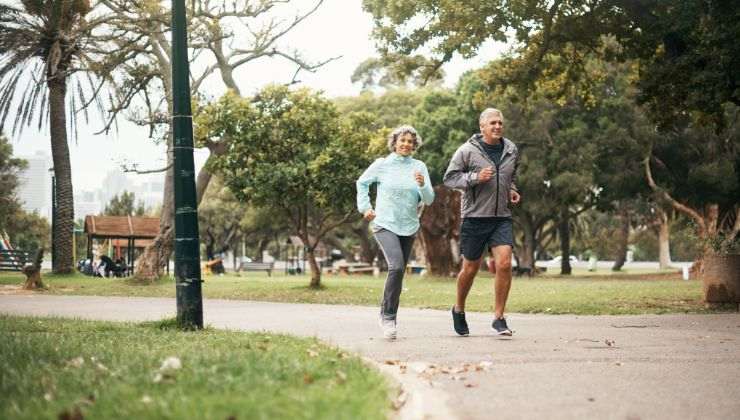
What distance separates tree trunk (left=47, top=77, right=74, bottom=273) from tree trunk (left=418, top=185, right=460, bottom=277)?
12571mm

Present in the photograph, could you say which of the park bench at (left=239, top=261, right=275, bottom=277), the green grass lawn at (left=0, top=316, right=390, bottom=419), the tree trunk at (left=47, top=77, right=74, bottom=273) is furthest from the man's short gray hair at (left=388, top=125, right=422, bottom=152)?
the park bench at (left=239, top=261, right=275, bottom=277)

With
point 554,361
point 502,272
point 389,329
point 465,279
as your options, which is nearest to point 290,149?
point 465,279

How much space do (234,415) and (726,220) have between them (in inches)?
1566

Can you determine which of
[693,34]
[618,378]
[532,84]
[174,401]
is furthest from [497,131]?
[532,84]

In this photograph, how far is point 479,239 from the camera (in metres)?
9.02

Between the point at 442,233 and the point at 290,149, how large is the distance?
44.7 feet

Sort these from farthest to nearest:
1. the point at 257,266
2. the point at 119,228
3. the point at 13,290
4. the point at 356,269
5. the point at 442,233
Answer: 1. the point at 257,266
2. the point at 356,269
3. the point at 119,228
4. the point at 442,233
5. the point at 13,290

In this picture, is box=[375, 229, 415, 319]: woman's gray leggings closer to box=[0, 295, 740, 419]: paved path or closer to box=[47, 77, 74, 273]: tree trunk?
box=[0, 295, 740, 419]: paved path

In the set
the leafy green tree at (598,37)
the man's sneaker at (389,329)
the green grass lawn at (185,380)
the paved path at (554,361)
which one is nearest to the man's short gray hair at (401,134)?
the man's sneaker at (389,329)

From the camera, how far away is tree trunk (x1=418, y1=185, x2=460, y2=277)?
114 ft

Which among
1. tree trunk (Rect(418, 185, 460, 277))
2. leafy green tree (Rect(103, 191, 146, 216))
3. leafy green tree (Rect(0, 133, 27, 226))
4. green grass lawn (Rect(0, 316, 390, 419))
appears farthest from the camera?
leafy green tree (Rect(103, 191, 146, 216))

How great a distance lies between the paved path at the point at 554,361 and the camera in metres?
5.12

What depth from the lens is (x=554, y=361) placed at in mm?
7059

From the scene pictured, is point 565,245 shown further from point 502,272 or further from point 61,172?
point 502,272
